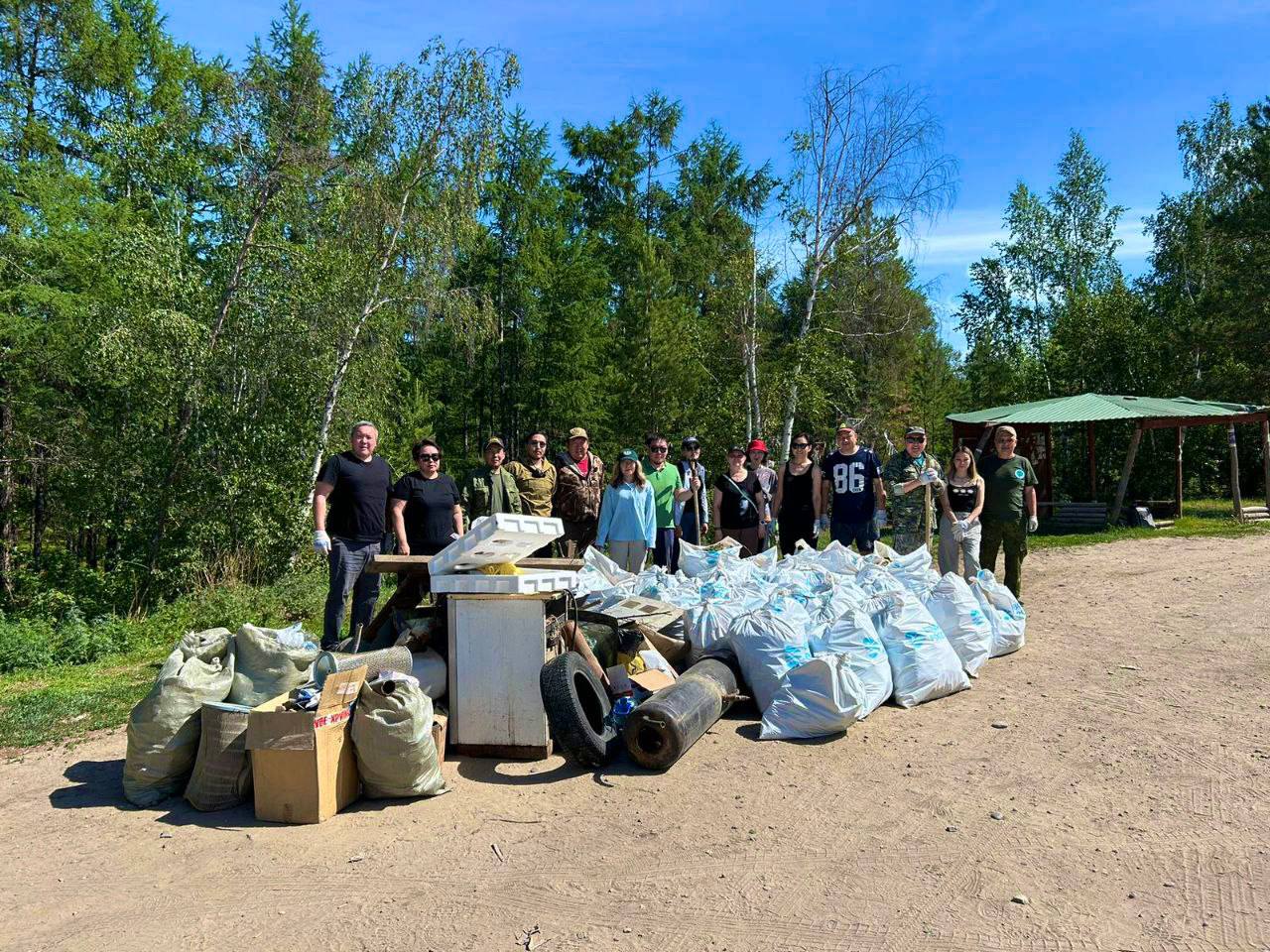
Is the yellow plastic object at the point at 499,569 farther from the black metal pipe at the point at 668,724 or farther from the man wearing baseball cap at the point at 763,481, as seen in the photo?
the man wearing baseball cap at the point at 763,481

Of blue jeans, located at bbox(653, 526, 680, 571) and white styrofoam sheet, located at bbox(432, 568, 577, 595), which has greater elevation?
white styrofoam sheet, located at bbox(432, 568, 577, 595)

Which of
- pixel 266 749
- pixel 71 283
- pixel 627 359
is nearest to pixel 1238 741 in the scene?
pixel 266 749

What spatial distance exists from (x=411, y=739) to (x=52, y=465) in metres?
10.8

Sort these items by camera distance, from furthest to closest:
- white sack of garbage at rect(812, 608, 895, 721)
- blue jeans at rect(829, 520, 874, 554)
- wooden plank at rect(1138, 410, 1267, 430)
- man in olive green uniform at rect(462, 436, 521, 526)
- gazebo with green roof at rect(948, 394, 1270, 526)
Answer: wooden plank at rect(1138, 410, 1267, 430)
gazebo with green roof at rect(948, 394, 1270, 526)
blue jeans at rect(829, 520, 874, 554)
man in olive green uniform at rect(462, 436, 521, 526)
white sack of garbage at rect(812, 608, 895, 721)

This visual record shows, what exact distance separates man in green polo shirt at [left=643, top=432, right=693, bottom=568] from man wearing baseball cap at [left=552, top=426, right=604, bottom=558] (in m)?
0.50

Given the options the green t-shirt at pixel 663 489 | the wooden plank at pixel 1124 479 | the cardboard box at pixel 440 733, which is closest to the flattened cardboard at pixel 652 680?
the cardboard box at pixel 440 733

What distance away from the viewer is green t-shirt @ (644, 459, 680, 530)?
26.6 feet

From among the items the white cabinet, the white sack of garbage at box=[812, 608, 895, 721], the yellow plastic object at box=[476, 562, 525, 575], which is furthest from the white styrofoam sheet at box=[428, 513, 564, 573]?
the white sack of garbage at box=[812, 608, 895, 721]

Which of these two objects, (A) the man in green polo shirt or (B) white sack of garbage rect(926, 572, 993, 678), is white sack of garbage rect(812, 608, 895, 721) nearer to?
(B) white sack of garbage rect(926, 572, 993, 678)

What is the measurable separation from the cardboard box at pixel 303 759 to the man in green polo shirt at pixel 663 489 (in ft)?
14.1

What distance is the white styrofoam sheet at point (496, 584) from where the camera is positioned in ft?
14.6

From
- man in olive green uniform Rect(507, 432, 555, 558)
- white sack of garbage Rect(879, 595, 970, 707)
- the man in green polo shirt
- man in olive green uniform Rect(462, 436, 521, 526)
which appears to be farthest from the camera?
the man in green polo shirt

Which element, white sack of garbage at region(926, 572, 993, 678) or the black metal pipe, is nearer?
the black metal pipe

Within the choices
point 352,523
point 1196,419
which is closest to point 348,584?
point 352,523
